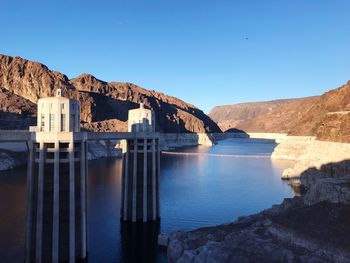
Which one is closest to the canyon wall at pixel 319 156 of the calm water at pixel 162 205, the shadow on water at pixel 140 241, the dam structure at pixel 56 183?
the calm water at pixel 162 205

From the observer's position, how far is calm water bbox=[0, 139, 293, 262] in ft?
142

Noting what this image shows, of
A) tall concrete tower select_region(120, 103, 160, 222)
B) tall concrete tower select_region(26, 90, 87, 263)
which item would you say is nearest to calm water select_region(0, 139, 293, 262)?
tall concrete tower select_region(120, 103, 160, 222)

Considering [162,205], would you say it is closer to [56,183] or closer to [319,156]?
[56,183]

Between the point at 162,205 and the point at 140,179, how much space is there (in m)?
14.2

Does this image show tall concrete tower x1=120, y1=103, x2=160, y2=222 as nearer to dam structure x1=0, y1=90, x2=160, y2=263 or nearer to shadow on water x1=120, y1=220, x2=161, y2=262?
shadow on water x1=120, y1=220, x2=161, y2=262

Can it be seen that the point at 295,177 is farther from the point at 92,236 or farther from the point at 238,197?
the point at 92,236

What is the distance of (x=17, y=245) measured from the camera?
42375 millimetres

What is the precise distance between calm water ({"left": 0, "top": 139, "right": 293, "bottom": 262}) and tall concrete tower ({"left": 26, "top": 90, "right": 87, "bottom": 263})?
479 cm

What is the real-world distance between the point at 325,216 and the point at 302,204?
24.1 feet

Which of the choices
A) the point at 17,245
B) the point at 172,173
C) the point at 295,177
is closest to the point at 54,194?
the point at 17,245

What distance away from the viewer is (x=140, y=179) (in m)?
51.6

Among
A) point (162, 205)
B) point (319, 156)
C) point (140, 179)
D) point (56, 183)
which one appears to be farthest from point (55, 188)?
point (319, 156)

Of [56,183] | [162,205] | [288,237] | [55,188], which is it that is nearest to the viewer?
[288,237]

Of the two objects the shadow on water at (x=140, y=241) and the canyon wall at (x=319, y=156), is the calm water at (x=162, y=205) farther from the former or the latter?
the canyon wall at (x=319, y=156)
